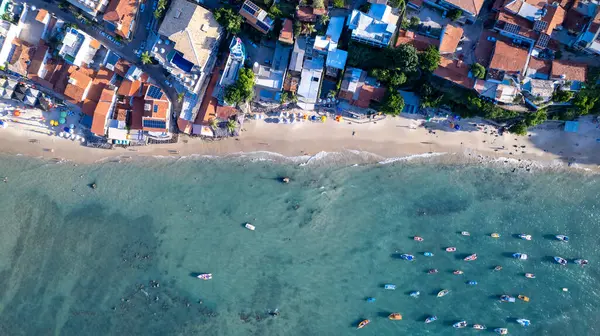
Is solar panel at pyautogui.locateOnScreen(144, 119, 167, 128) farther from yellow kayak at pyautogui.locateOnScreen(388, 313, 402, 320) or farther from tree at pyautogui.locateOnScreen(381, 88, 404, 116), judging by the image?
yellow kayak at pyautogui.locateOnScreen(388, 313, 402, 320)

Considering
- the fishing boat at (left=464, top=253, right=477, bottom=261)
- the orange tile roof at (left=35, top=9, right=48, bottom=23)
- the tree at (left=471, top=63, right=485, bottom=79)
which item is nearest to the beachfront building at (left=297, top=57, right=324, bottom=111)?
the tree at (left=471, top=63, right=485, bottom=79)

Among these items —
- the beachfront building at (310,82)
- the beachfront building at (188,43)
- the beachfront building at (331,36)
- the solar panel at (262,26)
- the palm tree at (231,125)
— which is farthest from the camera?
the palm tree at (231,125)

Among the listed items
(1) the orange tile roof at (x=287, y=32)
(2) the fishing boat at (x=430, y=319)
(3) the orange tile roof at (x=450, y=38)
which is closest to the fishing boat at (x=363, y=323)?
(2) the fishing boat at (x=430, y=319)

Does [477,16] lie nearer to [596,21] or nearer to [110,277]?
[596,21]

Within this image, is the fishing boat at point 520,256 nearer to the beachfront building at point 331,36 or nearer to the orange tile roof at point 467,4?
the orange tile roof at point 467,4

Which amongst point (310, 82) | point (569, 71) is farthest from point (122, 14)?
point (569, 71)
